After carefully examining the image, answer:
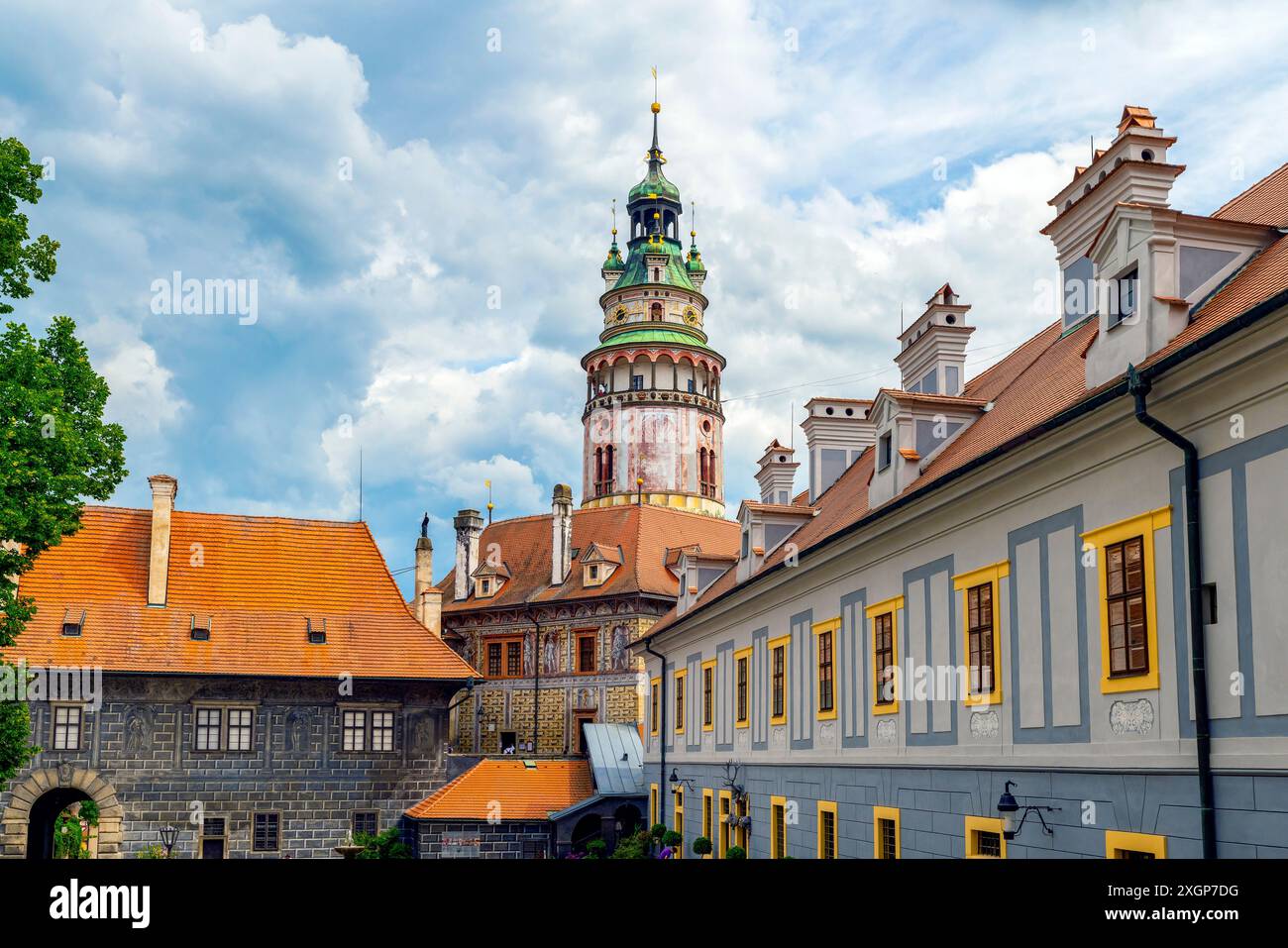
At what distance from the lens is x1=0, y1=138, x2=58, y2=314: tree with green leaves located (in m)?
19.5

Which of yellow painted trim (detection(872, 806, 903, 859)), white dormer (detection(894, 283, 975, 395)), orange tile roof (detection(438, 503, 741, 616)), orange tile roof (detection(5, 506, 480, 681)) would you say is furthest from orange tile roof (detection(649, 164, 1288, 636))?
orange tile roof (detection(438, 503, 741, 616))

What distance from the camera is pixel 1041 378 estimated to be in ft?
55.6

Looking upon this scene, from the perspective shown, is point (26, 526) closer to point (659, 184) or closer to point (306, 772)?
point (306, 772)

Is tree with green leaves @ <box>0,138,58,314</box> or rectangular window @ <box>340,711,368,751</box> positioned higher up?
tree with green leaves @ <box>0,138,58,314</box>

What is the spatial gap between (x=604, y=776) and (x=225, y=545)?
46.5ft

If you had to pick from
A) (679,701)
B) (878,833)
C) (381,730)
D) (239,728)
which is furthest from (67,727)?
(878,833)

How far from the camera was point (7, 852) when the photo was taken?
111 feet

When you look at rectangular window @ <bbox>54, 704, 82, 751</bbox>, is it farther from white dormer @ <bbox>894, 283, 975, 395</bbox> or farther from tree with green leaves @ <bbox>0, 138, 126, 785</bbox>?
white dormer @ <bbox>894, 283, 975, 395</bbox>

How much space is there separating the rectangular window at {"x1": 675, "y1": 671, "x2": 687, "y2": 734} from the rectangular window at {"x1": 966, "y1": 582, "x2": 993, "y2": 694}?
17.7m

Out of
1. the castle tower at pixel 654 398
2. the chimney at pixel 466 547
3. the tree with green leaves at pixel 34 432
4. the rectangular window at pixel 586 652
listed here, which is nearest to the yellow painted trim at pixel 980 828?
the tree with green leaves at pixel 34 432

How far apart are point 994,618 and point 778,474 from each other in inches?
738

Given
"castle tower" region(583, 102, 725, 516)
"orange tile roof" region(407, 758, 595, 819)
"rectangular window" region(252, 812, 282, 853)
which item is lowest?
"rectangular window" region(252, 812, 282, 853)

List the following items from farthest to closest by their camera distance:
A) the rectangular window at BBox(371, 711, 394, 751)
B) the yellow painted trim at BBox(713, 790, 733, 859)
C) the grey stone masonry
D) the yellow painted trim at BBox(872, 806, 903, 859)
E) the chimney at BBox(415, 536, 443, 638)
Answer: the chimney at BBox(415, 536, 443, 638)
the rectangular window at BBox(371, 711, 394, 751)
the grey stone masonry
the yellow painted trim at BBox(713, 790, 733, 859)
the yellow painted trim at BBox(872, 806, 903, 859)
